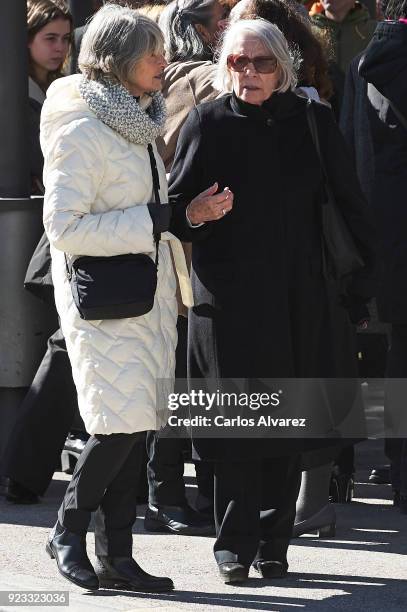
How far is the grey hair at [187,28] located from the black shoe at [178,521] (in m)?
1.82

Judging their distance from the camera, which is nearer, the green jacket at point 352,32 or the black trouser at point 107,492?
the black trouser at point 107,492

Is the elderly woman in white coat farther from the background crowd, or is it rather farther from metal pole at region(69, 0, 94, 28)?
metal pole at region(69, 0, 94, 28)

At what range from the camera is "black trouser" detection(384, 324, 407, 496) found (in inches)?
256

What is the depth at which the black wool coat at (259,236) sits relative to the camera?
5.09 metres

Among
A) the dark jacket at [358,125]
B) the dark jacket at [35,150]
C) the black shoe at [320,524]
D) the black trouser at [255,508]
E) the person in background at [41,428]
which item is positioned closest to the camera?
the black trouser at [255,508]

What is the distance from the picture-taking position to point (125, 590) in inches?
199

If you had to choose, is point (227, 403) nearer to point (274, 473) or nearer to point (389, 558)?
point (274, 473)

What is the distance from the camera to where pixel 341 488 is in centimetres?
656

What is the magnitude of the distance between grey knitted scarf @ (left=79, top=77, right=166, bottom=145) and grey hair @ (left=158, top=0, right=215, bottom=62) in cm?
146

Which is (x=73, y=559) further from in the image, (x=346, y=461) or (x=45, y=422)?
(x=346, y=461)

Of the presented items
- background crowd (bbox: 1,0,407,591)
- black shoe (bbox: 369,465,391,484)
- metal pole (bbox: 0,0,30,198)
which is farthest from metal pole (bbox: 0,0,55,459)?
black shoe (bbox: 369,465,391,484)

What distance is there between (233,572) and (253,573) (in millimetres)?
215

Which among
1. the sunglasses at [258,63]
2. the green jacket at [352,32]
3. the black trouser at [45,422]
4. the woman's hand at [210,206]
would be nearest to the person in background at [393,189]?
the sunglasses at [258,63]

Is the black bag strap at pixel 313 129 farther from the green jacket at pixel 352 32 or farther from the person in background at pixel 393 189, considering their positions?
the green jacket at pixel 352 32
